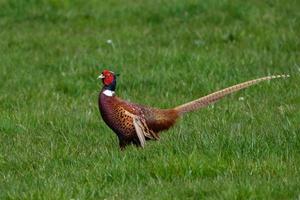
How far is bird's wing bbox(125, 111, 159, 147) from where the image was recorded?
7.36m

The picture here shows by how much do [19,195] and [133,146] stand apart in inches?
60.0

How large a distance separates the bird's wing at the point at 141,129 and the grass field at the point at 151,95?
3.2 inches

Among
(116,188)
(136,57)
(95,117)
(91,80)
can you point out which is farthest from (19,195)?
(136,57)

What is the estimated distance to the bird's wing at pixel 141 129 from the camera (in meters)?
7.36

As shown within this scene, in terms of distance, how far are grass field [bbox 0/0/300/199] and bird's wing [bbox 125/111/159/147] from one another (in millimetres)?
81

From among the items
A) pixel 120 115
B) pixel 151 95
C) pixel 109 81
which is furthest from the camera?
pixel 151 95

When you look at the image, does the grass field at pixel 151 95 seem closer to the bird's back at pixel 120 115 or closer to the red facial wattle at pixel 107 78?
the bird's back at pixel 120 115

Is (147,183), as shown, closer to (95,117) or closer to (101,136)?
(101,136)

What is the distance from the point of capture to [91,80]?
1022 cm

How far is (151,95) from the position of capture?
9570 millimetres

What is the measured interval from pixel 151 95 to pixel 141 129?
7.17ft

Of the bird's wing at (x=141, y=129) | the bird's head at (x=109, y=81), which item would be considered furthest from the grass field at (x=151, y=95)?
the bird's head at (x=109, y=81)

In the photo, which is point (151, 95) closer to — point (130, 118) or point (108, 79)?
point (108, 79)

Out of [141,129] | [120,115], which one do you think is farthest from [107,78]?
[141,129]
